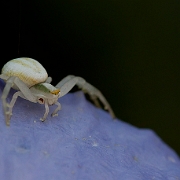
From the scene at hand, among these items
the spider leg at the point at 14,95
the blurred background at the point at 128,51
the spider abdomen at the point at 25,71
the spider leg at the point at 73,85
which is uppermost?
the spider abdomen at the point at 25,71

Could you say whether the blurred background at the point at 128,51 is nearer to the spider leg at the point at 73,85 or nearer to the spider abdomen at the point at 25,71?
the spider leg at the point at 73,85

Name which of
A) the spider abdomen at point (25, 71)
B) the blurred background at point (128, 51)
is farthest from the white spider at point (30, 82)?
the blurred background at point (128, 51)

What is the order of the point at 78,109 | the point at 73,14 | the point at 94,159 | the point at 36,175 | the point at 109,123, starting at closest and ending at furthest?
the point at 36,175 < the point at 94,159 < the point at 78,109 < the point at 109,123 < the point at 73,14

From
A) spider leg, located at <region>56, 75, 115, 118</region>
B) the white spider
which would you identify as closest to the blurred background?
spider leg, located at <region>56, 75, 115, 118</region>

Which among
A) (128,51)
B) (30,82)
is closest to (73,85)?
(30,82)

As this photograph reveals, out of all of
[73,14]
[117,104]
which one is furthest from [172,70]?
[73,14]

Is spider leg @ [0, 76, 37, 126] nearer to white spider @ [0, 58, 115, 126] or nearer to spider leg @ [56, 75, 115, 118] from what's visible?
white spider @ [0, 58, 115, 126]

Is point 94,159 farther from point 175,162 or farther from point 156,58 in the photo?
point 156,58

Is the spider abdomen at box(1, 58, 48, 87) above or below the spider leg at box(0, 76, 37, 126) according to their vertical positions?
above

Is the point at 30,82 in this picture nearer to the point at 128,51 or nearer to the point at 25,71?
the point at 25,71
